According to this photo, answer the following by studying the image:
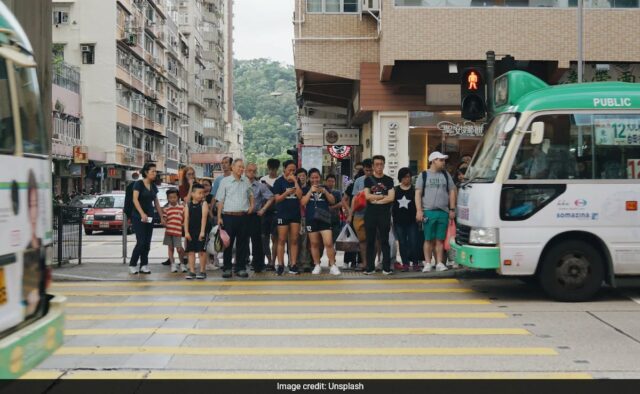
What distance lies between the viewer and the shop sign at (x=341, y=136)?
1040 inches

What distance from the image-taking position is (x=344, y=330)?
26.0ft

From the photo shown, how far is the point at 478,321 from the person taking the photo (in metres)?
8.43

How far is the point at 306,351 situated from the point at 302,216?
6305 mm

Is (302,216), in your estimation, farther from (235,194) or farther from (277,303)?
(277,303)

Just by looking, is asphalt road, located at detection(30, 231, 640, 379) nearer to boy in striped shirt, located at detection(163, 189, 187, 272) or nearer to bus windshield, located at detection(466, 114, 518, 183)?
boy in striped shirt, located at detection(163, 189, 187, 272)

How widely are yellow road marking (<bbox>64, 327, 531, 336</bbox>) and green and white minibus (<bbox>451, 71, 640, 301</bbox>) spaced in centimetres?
191

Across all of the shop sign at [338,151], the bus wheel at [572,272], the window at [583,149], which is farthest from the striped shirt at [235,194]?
the shop sign at [338,151]

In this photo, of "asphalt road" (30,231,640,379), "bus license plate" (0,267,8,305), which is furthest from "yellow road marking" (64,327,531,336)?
"bus license plate" (0,267,8,305)

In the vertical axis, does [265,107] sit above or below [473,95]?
above

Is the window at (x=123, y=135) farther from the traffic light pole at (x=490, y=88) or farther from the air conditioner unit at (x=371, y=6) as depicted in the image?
the traffic light pole at (x=490, y=88)

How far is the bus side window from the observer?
16.2 feet

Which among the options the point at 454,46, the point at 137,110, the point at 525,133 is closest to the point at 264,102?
the point at 137,110

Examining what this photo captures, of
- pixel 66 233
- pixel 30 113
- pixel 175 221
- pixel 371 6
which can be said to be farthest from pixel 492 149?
pixel 371 6
